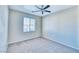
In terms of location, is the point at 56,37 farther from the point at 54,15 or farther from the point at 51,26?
the point at 54,15

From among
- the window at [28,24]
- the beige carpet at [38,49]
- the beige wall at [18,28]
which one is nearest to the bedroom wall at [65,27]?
the beige carpet at [38,49]

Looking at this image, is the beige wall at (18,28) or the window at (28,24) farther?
the window at (28,24)

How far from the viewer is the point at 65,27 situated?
350 centimetres

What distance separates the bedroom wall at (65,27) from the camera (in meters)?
3.02

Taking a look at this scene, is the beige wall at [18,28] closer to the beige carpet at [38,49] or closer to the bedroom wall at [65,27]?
the beige carpet at [38,49]

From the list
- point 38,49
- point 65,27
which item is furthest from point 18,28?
point 65,27

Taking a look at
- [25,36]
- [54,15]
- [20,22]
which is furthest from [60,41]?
[20,22]

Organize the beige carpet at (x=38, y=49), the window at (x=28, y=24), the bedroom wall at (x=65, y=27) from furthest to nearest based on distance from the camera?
1. the window at (x=28, y=24)
2. the bedroom wall at (x=65, y=27)
3. the beige carpet at (x=38, y=49)

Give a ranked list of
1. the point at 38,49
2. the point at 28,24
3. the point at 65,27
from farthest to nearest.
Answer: the point at 28,24, the point at 65,27, the point at 38,49

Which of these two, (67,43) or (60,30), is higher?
(60,30)

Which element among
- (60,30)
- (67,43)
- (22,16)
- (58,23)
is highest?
(22,16)

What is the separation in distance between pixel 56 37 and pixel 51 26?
0.86m

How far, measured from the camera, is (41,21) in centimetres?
595

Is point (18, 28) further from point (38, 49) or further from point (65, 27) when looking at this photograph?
point (65, 27)
